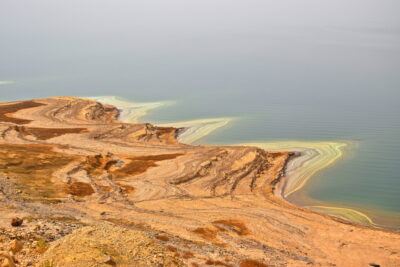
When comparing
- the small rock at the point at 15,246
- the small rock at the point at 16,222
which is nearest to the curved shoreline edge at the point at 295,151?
the small rock at the point at 16,222

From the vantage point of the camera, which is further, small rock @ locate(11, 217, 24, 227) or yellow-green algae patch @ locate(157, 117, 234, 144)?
yellow-green algae patch @ locate(157, 117, 234, 144)

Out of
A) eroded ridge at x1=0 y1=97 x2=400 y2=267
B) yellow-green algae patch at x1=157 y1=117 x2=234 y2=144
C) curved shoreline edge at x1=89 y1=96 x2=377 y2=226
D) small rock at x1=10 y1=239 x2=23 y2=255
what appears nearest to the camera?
small rock at x1=10 y1=239 x2=23 y2=255

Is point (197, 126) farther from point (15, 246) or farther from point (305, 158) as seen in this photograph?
point (15, 246)

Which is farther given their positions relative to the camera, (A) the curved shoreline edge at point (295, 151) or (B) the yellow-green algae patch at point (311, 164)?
(A) the curved shoreline edge at point (295, 151)

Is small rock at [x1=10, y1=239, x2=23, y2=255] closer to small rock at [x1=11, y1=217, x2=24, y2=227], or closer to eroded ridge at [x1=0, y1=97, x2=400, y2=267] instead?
eroded ridge at [x1=0, y1=97, x2=400, y2=267]

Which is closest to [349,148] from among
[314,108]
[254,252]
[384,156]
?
[384,156]

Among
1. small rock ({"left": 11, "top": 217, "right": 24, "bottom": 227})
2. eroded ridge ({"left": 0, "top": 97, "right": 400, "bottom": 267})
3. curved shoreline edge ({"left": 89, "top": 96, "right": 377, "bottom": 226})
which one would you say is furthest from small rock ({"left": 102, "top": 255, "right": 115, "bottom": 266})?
curved shoreline edge ({"left": 89, "top": 96, "right": 377, "bottom": 226})

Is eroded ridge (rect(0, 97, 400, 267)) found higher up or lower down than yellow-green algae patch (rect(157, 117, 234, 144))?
lower down

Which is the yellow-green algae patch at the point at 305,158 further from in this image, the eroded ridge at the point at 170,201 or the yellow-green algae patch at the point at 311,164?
the eroded ridge at the point at 170,201
